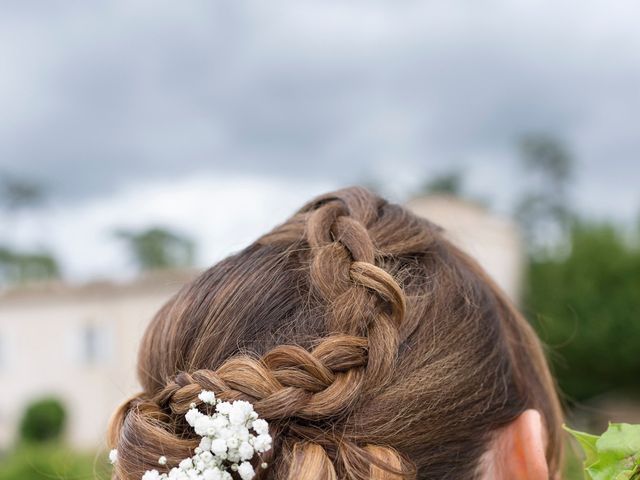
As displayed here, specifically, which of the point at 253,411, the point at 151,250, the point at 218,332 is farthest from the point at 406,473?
the point at 151,250

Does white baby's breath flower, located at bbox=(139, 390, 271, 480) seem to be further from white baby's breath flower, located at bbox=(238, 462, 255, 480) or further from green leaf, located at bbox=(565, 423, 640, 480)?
green leaf, located at bbox=(565, 423, 640, 480)

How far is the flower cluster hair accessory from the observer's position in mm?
901

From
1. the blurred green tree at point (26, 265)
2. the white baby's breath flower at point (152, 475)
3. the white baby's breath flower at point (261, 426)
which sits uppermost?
the white baby's breath flower at point (261, 426)

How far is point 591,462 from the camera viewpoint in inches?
39.1

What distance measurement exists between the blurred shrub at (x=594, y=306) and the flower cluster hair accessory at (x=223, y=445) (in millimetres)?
16801

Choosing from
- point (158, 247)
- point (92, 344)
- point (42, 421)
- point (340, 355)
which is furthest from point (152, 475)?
point (158, 247)

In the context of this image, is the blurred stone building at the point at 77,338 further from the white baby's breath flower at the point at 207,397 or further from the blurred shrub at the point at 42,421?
the white baby's breath flower at the point at 207,397

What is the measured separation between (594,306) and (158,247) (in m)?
17.0

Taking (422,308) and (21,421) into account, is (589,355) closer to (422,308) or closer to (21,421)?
(21,421)

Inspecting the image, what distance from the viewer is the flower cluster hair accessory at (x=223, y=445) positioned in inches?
35.5

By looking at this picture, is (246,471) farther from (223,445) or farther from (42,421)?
(42,421)

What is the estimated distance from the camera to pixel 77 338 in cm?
1836

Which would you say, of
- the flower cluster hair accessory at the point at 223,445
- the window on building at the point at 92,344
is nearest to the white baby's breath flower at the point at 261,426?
the flower cluster hair accessory at the point at 223,445

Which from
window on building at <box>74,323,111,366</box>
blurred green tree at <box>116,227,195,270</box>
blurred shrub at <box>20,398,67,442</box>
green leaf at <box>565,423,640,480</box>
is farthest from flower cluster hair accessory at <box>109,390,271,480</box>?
blurred green tree at <box>116,227,195,270</box>
